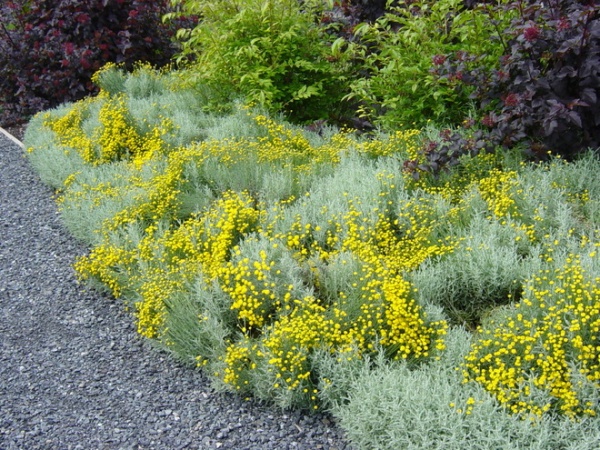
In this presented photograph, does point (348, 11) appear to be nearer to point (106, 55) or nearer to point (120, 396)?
point (106, 55)

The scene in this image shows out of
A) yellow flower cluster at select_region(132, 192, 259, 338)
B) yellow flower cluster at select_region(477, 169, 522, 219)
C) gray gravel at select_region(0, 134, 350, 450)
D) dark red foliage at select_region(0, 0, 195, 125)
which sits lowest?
gray gravel at select_region(0, 134, 350, 450)

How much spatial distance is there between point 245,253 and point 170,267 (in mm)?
560

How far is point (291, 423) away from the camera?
3102 millimetres

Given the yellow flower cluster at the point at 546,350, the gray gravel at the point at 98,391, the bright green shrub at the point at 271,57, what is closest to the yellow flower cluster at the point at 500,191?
the yellow flower cluster at the point at 546,350

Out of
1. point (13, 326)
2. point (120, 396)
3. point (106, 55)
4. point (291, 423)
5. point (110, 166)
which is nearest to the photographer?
point (291, 423)

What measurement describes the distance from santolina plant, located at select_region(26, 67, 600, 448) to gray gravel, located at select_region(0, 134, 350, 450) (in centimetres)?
13

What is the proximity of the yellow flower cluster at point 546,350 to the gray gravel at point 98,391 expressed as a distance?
0.75 metres

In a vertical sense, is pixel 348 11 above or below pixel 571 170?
above

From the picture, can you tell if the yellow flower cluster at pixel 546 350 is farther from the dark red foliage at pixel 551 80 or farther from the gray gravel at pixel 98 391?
the dark red foliage at pixel 551 80

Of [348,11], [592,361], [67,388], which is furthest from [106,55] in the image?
[592,361]

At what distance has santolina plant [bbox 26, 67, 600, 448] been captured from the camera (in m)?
2.93

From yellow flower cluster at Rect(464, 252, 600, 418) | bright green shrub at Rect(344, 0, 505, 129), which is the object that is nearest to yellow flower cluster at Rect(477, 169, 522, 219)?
yellow flower cluster at Rect(464, 252, 600, 418)

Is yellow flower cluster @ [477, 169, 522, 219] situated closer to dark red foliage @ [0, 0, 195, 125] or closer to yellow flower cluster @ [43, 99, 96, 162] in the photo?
yellow flower cluster @ [43, 99, 96, 162]

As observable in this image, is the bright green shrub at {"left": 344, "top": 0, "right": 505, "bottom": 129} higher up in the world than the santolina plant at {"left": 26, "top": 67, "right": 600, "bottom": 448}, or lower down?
higher up
